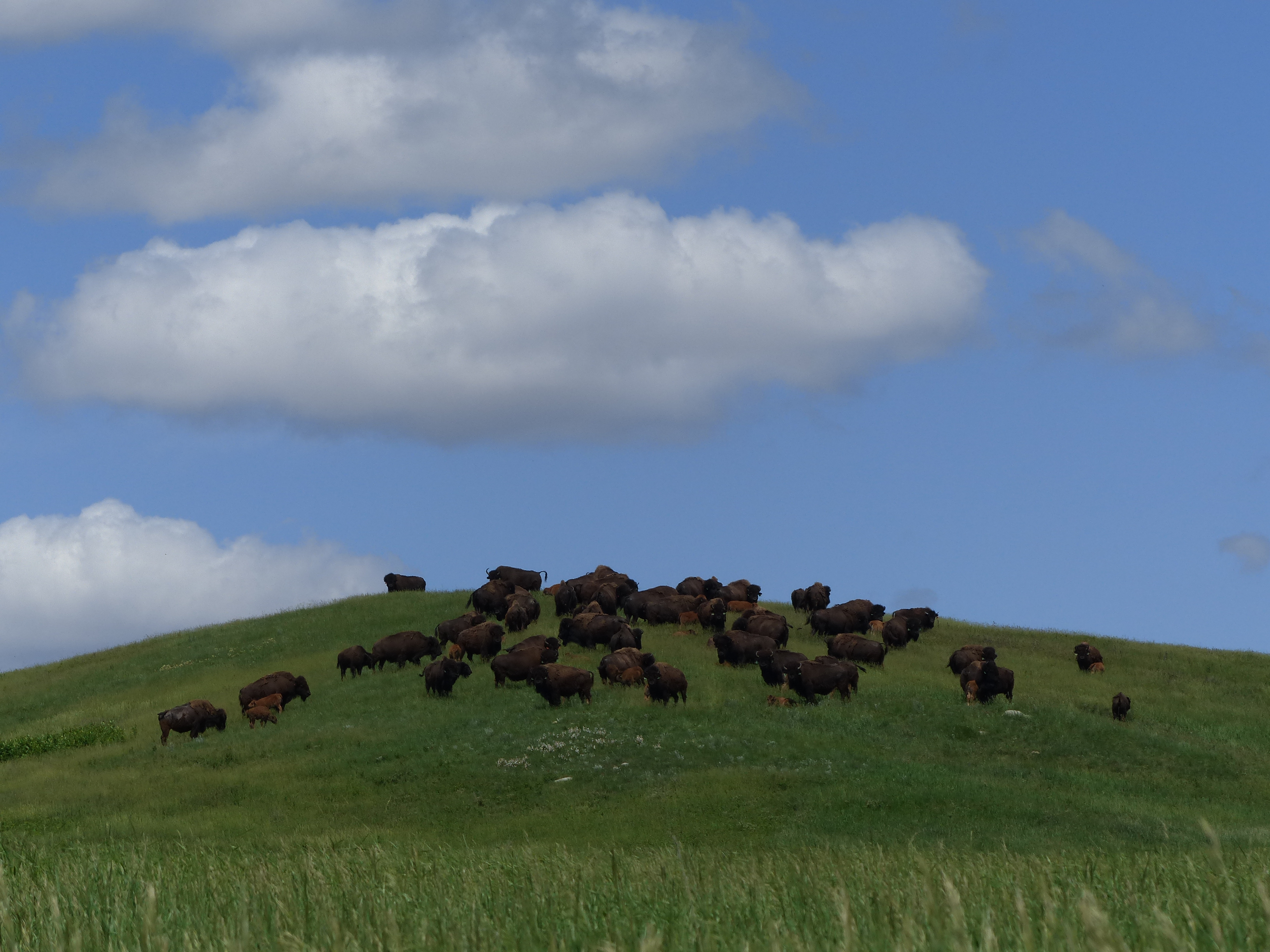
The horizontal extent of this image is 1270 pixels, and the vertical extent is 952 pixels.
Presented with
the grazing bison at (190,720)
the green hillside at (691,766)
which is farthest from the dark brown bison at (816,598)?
the grazing bison at (190,720)

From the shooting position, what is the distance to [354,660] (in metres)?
42.8

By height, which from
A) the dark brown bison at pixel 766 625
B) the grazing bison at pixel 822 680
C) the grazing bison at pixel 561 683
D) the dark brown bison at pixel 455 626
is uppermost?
the dark brown bison at pixel 455 626

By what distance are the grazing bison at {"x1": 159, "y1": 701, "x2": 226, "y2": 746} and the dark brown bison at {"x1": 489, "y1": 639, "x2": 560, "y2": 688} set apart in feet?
30.6

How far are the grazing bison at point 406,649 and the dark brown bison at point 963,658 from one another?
19.1 metres

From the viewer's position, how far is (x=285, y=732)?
34.5 meters

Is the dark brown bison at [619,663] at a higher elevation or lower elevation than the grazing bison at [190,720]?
higher

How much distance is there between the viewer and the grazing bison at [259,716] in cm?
3738

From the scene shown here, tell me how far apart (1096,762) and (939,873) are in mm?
27355

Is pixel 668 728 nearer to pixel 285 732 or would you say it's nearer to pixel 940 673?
pixel 285 732

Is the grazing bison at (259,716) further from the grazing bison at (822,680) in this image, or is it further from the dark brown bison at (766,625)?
the grazing bison at (822,680)

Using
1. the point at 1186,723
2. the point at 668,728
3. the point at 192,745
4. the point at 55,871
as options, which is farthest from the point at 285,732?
the point at 1186,723

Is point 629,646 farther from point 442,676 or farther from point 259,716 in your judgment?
point 259,716

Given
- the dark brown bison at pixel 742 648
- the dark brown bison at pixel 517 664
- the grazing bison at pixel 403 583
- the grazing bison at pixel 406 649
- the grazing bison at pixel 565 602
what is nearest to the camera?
the dark brown bison at pixel 517 664

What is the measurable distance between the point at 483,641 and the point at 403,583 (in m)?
22.0
